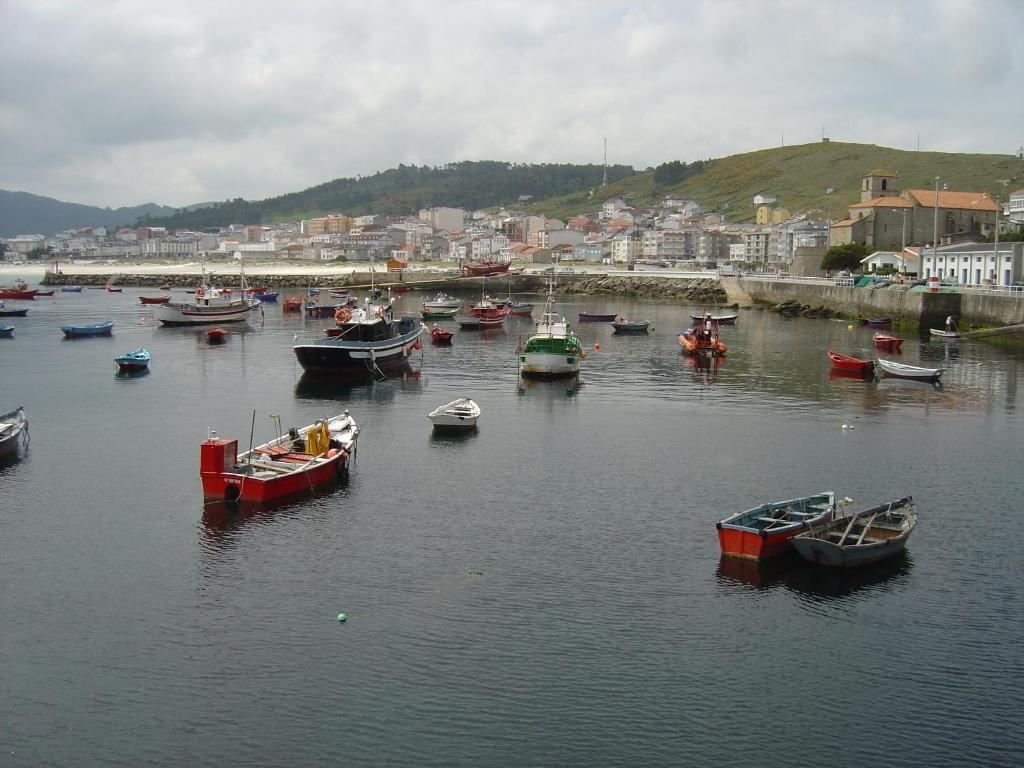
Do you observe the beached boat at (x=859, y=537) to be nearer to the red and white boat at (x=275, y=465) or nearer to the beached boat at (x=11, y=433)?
the red and white boat at (x=275, y=465)

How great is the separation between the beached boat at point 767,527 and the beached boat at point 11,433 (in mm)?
21190

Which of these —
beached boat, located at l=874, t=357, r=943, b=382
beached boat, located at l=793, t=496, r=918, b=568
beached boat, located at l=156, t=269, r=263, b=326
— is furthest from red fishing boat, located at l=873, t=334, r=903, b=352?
beached boat, located at l=156, t=269, r=263, b=326

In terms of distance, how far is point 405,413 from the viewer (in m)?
37.7

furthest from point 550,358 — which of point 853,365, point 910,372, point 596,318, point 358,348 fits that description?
point 596,318

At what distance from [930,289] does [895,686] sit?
5842cm

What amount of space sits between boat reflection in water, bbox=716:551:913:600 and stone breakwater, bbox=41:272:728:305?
80744 millimetres

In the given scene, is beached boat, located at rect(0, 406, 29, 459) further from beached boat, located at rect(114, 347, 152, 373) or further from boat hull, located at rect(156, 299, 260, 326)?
boat hull, located at rect(156, 299, 260, 326)

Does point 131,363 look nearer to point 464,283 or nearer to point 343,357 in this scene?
point 343,357

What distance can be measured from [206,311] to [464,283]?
51.5m

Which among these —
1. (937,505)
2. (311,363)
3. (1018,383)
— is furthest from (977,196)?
(937,505)

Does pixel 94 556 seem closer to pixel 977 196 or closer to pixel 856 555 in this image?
pixel 856 555

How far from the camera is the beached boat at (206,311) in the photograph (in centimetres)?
7500

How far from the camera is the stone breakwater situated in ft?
352

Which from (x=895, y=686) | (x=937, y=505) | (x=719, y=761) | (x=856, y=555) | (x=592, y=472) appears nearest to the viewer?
(x=719, y=761)
